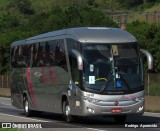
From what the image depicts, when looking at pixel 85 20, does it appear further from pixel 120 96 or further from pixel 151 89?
pixel 120 96

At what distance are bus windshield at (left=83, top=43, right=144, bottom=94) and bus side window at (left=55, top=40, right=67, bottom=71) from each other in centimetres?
159

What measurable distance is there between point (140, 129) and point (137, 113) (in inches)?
66.4

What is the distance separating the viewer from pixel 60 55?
23984 mm

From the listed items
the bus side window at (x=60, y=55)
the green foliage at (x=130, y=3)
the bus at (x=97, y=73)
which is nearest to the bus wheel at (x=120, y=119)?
the bus at (x=97, y=73)

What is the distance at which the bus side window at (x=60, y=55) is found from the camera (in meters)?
23.6

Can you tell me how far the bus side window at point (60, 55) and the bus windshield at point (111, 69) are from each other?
1593 millimetres

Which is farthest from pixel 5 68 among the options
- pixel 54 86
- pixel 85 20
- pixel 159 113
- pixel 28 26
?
pixel 54 86

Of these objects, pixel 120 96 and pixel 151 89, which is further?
pixel 151 89

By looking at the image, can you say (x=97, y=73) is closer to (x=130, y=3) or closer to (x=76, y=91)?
(x=76, y=91)

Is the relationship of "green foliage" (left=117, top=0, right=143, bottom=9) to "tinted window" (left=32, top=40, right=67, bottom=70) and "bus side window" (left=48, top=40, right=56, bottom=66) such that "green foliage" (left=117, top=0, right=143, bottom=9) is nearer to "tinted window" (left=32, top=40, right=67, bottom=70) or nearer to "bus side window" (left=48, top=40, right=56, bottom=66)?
"tinted window" (left=32, top=40, right=67, bottom=70)

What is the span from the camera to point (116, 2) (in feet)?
541

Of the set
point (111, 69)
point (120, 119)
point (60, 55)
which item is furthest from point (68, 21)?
point (111, 69)

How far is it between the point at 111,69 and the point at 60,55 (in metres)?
2.78

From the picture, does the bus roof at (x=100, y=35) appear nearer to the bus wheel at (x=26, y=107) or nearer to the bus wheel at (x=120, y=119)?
the bus wheel at (x=120, y=119)
